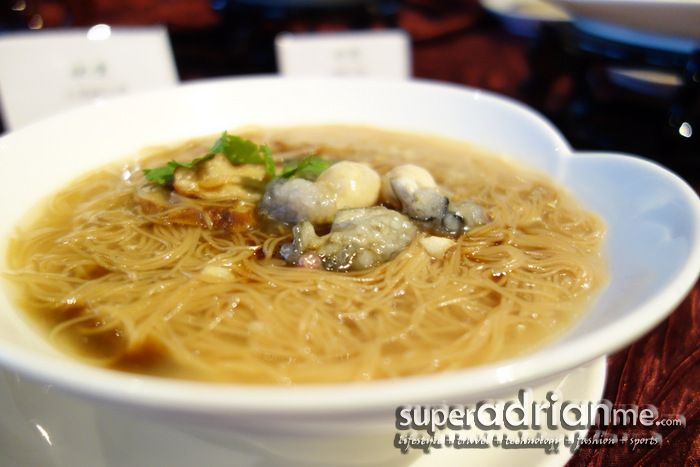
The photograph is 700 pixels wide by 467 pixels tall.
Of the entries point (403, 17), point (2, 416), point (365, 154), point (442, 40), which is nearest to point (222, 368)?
point (2, 416)

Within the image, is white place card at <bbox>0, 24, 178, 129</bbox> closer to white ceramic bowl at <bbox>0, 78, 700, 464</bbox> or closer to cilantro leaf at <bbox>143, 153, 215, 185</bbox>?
white ceramic bowl at <bbox>0, 78, 700, 464</bbox>

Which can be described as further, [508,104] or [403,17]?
[403,17]

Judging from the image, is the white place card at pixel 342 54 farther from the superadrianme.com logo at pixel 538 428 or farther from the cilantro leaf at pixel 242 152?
the superadrianme.com logo at pixel 538 428

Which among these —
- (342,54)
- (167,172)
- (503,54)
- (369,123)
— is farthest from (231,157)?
(503,54)

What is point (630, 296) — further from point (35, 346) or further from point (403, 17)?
point (403, 17)

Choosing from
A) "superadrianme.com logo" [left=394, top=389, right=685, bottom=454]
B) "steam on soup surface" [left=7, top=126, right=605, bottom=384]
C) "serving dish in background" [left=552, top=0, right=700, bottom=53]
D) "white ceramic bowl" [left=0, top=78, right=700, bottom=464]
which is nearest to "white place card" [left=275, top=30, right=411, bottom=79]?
"white ceramic bowl" [left=0, top=78, right=700, bottom=464]

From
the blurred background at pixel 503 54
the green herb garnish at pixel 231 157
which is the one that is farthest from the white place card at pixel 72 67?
the green herb garnish at pixel 231 157

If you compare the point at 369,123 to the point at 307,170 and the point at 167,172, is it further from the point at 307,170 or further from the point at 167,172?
the point at 167,172
